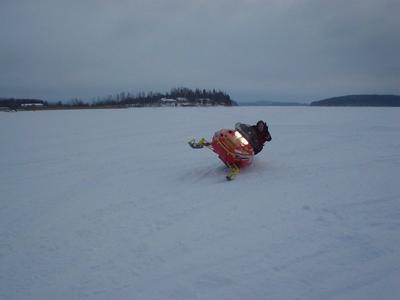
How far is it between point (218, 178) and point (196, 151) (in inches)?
151

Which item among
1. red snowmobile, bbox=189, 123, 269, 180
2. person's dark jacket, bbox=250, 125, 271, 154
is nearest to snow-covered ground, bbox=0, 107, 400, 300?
red snowmobile, bbox=189, 123, 269, 180

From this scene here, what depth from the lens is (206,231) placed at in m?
4.82

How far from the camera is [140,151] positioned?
39.9ft

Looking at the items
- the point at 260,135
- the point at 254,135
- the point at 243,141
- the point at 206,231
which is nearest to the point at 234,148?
the point at 243,141

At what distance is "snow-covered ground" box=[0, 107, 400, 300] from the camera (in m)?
3.61

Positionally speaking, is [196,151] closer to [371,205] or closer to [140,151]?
[140,151]

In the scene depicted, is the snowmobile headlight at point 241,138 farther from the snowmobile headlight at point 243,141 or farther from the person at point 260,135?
the person at point 260,135

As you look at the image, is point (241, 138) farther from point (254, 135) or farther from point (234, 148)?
point (254, 135)

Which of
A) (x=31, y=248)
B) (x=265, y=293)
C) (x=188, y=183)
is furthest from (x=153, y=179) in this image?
(x=265, y=293)

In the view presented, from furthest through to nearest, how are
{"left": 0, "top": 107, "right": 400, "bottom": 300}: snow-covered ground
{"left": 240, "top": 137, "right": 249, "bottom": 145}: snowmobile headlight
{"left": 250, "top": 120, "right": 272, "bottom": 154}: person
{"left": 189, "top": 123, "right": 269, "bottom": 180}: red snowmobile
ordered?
{"left": 250, "top": 120, "right": 272, "bottom": 154}: person < {"left": 240, "top": 137, "right": 249, "bottom": 145}: snowmobile headlight < {"left": 189, "top": 123, "right": 269, "bottom": 180}: red snowmobile < {"left": 0, "top": 107, "right": 400, "bottom": 300}: snow-covered ground

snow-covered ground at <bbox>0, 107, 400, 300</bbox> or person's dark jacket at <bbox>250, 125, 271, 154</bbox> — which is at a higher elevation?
person's dark jacket at <bbox>250, 125, 271, 154</bbox>

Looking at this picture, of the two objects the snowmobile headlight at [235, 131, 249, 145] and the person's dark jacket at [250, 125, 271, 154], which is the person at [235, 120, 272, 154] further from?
the snowmobile headlight at [235, 131, 249, 145]

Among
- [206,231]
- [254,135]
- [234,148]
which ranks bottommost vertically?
[206,231]

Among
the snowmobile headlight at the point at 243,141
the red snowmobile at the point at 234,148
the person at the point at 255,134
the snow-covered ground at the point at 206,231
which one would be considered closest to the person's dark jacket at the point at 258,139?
the person at the point at 255,134
